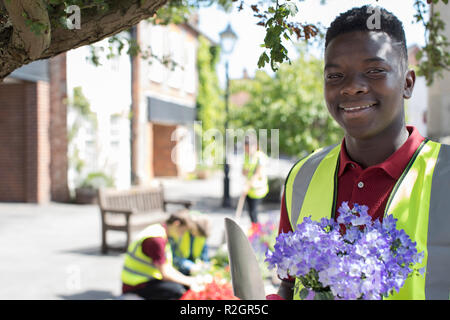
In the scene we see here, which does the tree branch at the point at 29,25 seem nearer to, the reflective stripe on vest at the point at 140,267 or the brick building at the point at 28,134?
the reflective stripe on vest at the point at 140,267

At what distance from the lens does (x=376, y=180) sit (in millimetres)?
1569

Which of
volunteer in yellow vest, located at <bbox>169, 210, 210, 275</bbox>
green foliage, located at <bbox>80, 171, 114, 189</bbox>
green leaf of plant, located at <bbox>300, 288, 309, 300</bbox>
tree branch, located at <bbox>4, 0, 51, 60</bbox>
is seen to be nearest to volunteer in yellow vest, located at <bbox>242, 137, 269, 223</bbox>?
volunteer in yellow vest, located at <bbox>169, 210, 210, 275</bbox>

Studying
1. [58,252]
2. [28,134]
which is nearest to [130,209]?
[58,252]

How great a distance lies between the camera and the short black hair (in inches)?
59.6

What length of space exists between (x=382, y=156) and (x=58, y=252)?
706cm

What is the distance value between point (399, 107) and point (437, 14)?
1.72 m

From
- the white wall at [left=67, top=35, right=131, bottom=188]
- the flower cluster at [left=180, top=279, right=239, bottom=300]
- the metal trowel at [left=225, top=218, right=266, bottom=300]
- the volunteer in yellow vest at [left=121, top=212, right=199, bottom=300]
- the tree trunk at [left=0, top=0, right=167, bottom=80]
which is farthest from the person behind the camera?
the white wall at [left=67, top=35, right=131, bottom=188]

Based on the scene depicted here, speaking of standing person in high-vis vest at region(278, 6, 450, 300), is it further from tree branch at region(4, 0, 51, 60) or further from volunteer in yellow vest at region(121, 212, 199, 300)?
volunteer in yellow vest at region(121, 212, 199, 300)

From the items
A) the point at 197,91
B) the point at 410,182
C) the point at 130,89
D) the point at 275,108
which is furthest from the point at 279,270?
the point at 197,91

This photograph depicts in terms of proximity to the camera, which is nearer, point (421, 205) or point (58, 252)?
point (421, 205)

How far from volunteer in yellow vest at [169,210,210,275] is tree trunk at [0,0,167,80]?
3.23 m

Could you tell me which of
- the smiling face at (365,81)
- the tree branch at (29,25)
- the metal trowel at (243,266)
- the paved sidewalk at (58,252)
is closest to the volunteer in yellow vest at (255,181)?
the paved sidewalk at (58,252)

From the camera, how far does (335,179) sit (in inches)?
64.7

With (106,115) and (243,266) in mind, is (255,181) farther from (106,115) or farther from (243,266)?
(106,115)
